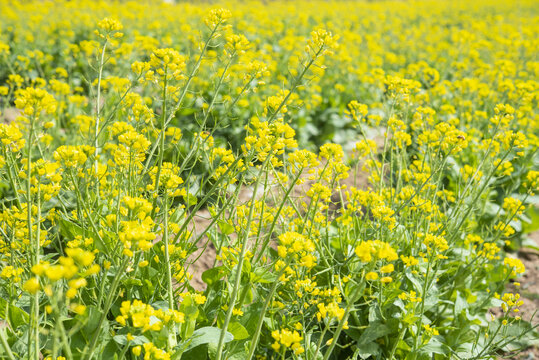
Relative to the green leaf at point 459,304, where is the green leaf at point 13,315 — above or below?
above

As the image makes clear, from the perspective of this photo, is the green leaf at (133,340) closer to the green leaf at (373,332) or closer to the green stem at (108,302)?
the green stem at (108,302)

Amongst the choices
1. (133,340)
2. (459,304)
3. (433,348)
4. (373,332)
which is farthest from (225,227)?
(459,304)

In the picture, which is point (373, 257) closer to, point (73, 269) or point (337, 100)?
point (73, 269)

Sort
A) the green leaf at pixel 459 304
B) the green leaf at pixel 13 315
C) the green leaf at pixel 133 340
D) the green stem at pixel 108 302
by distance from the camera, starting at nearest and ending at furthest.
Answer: the green stem at pixel 108 302 < the green leaf at pixel 133 340 < the green leaf at pixel 13 315 < the green leaf at pixel 459 304

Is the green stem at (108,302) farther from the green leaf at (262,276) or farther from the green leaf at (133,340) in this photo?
the green leaf at (262,276)

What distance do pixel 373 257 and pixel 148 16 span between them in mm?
9247

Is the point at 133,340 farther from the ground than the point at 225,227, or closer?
closer

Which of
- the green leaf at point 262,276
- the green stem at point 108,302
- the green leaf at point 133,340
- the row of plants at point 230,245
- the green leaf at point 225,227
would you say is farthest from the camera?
the green leaf at point 225,227

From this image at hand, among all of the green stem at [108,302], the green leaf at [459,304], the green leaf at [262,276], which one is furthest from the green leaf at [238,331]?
the green leaf at [459,304]

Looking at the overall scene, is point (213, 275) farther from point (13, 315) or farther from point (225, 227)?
point (13, 315)

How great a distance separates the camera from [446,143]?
287 centimetres

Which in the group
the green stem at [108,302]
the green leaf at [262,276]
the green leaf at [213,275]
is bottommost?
the green leaf at [213,275]

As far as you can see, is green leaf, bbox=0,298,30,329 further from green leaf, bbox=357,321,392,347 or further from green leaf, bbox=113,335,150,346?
green leaf, bbox=357,321,392,347

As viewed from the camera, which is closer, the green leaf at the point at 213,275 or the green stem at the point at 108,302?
the green stem at the point at 108,302
